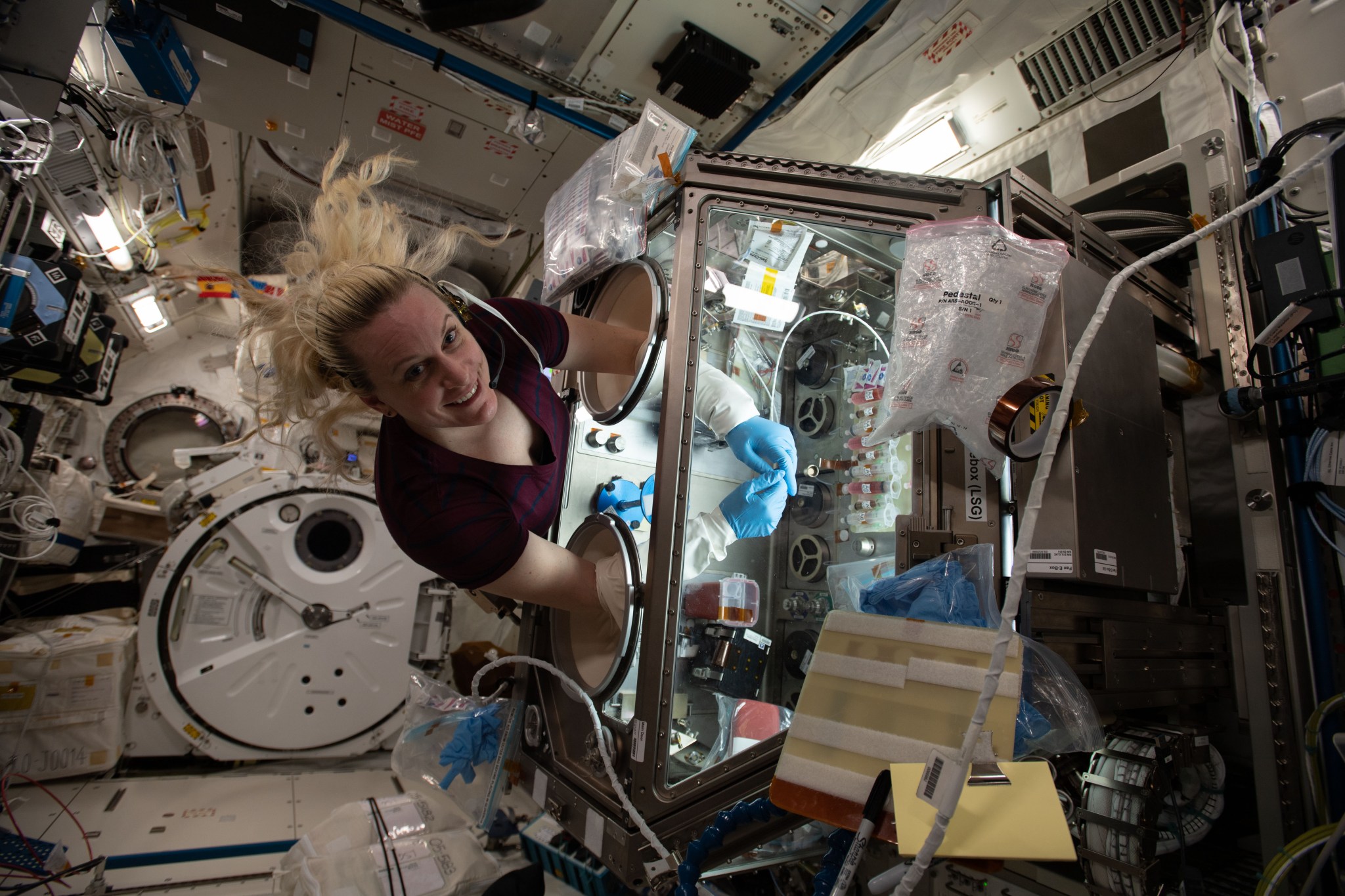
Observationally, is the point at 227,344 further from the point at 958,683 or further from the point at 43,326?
the point at 958,683

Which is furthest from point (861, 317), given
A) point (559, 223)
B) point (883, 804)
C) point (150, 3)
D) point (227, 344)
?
point (227, 344)

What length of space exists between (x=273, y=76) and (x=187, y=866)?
393cm

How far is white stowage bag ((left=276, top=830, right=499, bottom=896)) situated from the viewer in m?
2.65

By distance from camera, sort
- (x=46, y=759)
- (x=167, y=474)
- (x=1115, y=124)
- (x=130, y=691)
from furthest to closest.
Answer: (x=167, y=474) < (x=130, y=691) < (x=46, y=759) < (x=1115, y=124)

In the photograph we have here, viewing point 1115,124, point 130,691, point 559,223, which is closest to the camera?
point 559,223

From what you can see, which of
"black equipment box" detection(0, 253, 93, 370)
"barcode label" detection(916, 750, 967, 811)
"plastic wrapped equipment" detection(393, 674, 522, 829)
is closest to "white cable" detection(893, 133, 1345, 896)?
"barcode label" detection(916, 750, 967, 811)

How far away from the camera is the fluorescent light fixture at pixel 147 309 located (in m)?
4.35

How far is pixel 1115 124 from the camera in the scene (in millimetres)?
2771

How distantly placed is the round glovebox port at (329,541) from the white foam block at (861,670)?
3.78 m

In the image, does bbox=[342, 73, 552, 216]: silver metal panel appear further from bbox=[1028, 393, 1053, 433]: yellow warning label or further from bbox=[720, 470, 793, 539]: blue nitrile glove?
bbox=[1028, 393, 1053, 433]: yellow warning label

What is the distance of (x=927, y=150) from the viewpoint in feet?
10.7

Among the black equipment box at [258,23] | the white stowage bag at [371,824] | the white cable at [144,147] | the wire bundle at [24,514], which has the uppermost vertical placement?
the black equipment box at [258,23]

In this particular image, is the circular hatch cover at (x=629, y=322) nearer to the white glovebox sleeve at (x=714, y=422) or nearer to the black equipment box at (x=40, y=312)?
the white glovebox sleeve at (x=714, y=422)

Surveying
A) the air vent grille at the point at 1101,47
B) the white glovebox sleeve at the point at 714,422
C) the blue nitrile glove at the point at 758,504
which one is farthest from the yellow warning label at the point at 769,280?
the air vent grille at the point at 1101,47
